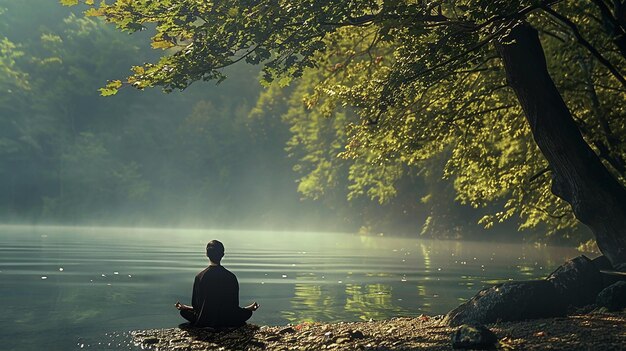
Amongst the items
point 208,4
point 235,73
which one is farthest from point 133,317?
point 235,73

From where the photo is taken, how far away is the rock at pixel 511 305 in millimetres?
14906

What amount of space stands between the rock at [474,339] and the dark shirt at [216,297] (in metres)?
4.33

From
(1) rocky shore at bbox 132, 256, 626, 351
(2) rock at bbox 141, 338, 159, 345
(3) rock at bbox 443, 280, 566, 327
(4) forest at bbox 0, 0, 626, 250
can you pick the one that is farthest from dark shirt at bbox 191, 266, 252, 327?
(4) forest at bbox 0, 0, 626, 250

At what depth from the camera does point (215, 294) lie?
45.2 feet

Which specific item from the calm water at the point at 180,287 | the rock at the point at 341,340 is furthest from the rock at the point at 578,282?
the rock at the point at 341,340

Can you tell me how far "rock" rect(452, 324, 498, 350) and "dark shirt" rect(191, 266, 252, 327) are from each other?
14.2 ft

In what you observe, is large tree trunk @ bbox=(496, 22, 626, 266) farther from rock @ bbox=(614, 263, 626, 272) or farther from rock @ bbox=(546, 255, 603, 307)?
rock @ bbox=(546, 255, 603, 307)

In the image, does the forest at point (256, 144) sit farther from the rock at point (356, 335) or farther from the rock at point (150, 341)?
the rock at point (150, 341)

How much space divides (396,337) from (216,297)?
3.38m

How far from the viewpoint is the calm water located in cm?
1612

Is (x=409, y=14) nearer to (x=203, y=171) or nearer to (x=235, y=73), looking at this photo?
(x=203, y=171)

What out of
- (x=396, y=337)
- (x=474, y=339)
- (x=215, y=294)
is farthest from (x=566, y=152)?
(x=215, y=294)

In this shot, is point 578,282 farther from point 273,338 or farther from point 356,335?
point 273,338

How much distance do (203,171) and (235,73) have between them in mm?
19755
